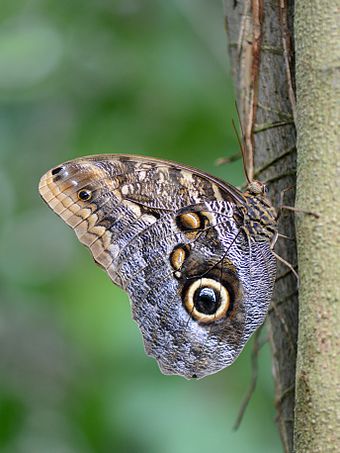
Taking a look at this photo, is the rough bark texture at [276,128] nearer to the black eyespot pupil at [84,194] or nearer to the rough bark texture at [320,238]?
the rough bark texture at [320,238]

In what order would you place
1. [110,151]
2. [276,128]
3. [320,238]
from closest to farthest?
[320,238], [276,128], [110,151]

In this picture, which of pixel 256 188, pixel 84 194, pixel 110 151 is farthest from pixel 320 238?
pixel 110 151

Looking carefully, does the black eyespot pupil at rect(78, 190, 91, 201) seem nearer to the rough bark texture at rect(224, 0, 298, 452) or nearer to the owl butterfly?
the owl butterfly

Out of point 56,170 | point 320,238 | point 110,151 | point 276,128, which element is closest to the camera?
point 320,238

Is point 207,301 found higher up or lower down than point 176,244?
lower down

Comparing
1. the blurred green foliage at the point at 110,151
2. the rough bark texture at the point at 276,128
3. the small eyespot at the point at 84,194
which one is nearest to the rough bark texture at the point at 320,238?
the rough bark texture at the point at 276,128

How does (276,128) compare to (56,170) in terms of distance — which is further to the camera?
(56,170)

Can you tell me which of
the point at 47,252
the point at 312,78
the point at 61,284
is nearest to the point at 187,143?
the point at 61,284

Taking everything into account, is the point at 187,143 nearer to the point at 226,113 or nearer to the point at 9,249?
the point at 226,113

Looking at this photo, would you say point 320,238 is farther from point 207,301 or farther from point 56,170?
point 56,170
